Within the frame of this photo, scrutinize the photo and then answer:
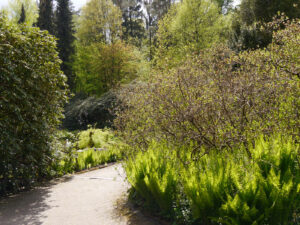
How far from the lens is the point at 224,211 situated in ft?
10.3

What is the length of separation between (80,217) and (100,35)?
93.1ft

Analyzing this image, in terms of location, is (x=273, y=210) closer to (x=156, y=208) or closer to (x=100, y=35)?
(x=156, y=208)

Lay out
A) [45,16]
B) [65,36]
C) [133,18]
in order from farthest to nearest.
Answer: [133,18], [65,36], [45,16]

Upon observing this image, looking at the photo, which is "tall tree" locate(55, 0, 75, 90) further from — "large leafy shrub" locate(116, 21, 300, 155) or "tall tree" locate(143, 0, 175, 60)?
"large leafy shrub" locate(116, 21, 300, 155)

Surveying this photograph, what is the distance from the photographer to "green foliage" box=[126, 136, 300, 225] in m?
3.04

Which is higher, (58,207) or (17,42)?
(17,42)

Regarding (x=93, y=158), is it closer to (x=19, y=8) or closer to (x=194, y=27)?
(x=194, y=27)

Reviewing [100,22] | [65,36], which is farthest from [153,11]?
[65,36]

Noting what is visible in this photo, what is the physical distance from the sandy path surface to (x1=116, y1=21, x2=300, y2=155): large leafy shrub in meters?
1.56

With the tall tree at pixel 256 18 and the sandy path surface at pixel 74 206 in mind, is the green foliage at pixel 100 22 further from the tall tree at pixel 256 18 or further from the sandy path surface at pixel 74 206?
the sandy path surface at pixel 74 206

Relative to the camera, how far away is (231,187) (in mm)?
3514

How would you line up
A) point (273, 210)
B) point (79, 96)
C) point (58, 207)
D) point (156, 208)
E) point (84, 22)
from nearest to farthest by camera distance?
point (273, 210) → point (156, 208) → point (58, 207) → point (79, 96) → point (84, 22)

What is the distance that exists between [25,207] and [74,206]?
970 mm

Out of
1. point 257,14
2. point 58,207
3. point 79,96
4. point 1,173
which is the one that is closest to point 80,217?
point 58,207
